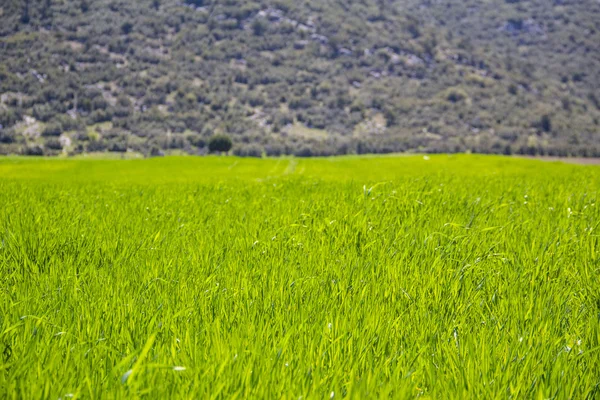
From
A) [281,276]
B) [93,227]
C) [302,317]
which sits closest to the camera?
[302,317]

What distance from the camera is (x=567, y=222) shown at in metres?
6.40

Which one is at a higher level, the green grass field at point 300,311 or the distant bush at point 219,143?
the green grass field at point 300,311

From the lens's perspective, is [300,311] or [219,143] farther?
[219,143]

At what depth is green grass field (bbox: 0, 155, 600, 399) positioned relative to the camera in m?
2.28

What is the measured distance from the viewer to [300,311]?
317 cm

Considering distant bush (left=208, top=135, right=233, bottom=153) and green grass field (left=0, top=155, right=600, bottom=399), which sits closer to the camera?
green grass field (left=0, top=155, right=600, bottom=399)

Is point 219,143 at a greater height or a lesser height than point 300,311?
lesser

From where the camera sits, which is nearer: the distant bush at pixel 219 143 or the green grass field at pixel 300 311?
the green grass field at pixel 300 311

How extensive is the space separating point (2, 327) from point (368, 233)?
3554mm

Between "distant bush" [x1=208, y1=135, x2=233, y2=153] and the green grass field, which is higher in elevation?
the green grass field

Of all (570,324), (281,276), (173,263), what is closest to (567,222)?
Answer: (570,324)

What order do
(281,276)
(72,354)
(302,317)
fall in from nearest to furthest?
1. (72,354)
2. (302,317)
3. (281,276)

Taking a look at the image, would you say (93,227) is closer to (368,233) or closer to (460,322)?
(368,233)

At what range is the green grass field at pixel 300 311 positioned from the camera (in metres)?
2.28
